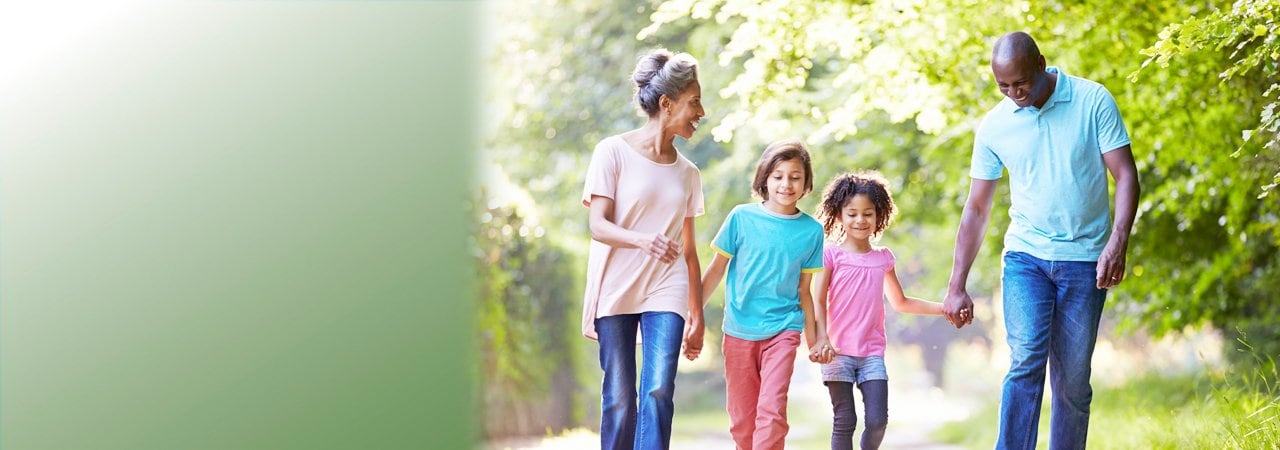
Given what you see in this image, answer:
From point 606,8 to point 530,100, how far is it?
96 centimetres

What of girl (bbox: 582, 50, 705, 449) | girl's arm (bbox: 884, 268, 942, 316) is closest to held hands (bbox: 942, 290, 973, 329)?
girl's arm (bbox: 884, 268, 942, 316)

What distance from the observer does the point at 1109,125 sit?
11.6ft

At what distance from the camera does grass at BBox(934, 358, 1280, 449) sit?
4.31m

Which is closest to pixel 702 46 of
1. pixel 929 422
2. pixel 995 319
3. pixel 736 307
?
pixel 929 422

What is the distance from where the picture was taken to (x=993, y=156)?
375cm

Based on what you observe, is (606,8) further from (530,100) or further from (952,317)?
(952,317)

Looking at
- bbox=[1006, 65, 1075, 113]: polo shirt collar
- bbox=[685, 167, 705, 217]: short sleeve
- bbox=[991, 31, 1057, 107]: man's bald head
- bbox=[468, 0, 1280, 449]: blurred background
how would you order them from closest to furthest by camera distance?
1. bbox=[991, 31, 1057, 107]: man's bald head
2. bbox=[1006, 65, 1075, 113]: polo shirt collar
3. bbox=[685, 167, 705, 217]: short sleeve
4. bbox=[468, 0, 1280, 449]: blurred background

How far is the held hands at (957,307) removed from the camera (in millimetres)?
3711

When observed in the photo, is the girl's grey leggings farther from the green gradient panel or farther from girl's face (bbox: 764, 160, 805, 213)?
the green gradient panel

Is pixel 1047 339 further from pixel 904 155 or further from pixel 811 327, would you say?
pixel 904 155

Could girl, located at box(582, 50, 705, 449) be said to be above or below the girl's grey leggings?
above

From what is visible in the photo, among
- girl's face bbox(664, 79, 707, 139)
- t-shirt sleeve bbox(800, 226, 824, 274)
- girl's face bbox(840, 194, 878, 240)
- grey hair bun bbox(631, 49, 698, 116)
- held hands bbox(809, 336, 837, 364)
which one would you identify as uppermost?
grey hair bun bbox(631, 49, 698, 116)

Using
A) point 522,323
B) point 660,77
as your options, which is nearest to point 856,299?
point 660,77

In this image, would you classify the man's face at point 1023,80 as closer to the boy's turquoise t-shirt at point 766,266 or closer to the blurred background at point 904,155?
the blurred background at point 904,155
